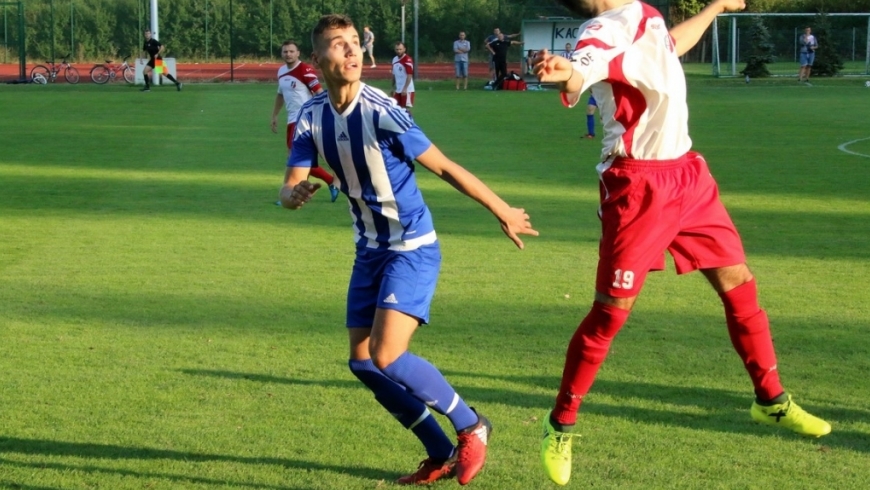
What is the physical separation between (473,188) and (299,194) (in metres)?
0.69

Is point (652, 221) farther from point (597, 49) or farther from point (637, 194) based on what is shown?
point (597, 49)

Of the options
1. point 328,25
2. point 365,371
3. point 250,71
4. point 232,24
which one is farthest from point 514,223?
point 232,24

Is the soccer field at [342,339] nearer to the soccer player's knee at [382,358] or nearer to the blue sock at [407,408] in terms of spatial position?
the blue sock at [407,408]

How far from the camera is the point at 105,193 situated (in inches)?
545

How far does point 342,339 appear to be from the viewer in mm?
6836

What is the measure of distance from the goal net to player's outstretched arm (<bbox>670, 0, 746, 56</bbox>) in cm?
4256

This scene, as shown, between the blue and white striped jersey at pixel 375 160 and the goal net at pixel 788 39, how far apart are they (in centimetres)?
4370

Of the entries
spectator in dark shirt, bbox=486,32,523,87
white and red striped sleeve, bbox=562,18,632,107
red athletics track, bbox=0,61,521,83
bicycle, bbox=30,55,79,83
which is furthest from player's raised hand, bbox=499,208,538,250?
bicycle, bbox=30,55,79,83

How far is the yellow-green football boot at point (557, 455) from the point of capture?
4.38 m

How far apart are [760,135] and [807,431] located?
16.6 metres

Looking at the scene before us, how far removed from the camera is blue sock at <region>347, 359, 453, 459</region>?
4.56 meters

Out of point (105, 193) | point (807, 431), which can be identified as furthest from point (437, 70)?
point (807, 431)

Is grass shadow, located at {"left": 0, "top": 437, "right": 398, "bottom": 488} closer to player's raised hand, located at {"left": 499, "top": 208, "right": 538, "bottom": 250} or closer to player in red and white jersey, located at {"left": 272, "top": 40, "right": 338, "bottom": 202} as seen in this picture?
player's raised hand, located at {"left": 499, "top": 208, "right": 538, "bottom": 250}

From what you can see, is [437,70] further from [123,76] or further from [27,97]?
[27,97]
